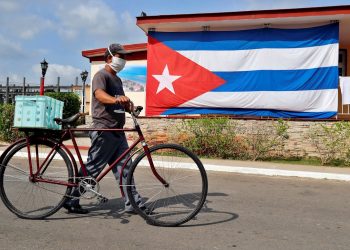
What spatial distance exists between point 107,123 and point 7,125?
9.01 metres

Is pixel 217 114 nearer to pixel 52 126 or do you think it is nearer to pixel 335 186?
pixel 335 186

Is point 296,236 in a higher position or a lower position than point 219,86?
lower

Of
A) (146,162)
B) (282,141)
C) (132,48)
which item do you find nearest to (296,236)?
(146,162)

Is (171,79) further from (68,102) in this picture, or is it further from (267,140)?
(68,102)

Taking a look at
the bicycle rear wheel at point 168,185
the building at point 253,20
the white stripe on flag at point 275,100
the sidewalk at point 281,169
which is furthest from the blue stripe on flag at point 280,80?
the bicycle rear wheel at point 168,185

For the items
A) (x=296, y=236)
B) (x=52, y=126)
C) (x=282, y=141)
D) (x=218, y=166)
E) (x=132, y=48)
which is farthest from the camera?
(x=132, y=48)

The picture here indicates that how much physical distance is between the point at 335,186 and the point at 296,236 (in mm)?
3512

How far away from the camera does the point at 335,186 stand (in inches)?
281

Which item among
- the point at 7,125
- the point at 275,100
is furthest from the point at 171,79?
the point at 7,125

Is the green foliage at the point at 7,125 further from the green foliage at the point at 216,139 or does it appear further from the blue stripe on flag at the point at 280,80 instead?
the blue stripe on flag at the point at 280,80

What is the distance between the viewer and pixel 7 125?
12.3 meters

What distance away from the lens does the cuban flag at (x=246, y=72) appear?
1086cm

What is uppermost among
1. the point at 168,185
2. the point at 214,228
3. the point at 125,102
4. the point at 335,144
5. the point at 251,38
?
the point at 251,38

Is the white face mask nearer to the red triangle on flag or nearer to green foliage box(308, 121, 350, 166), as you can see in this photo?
green foliage box(308, 121, 350, 166)
